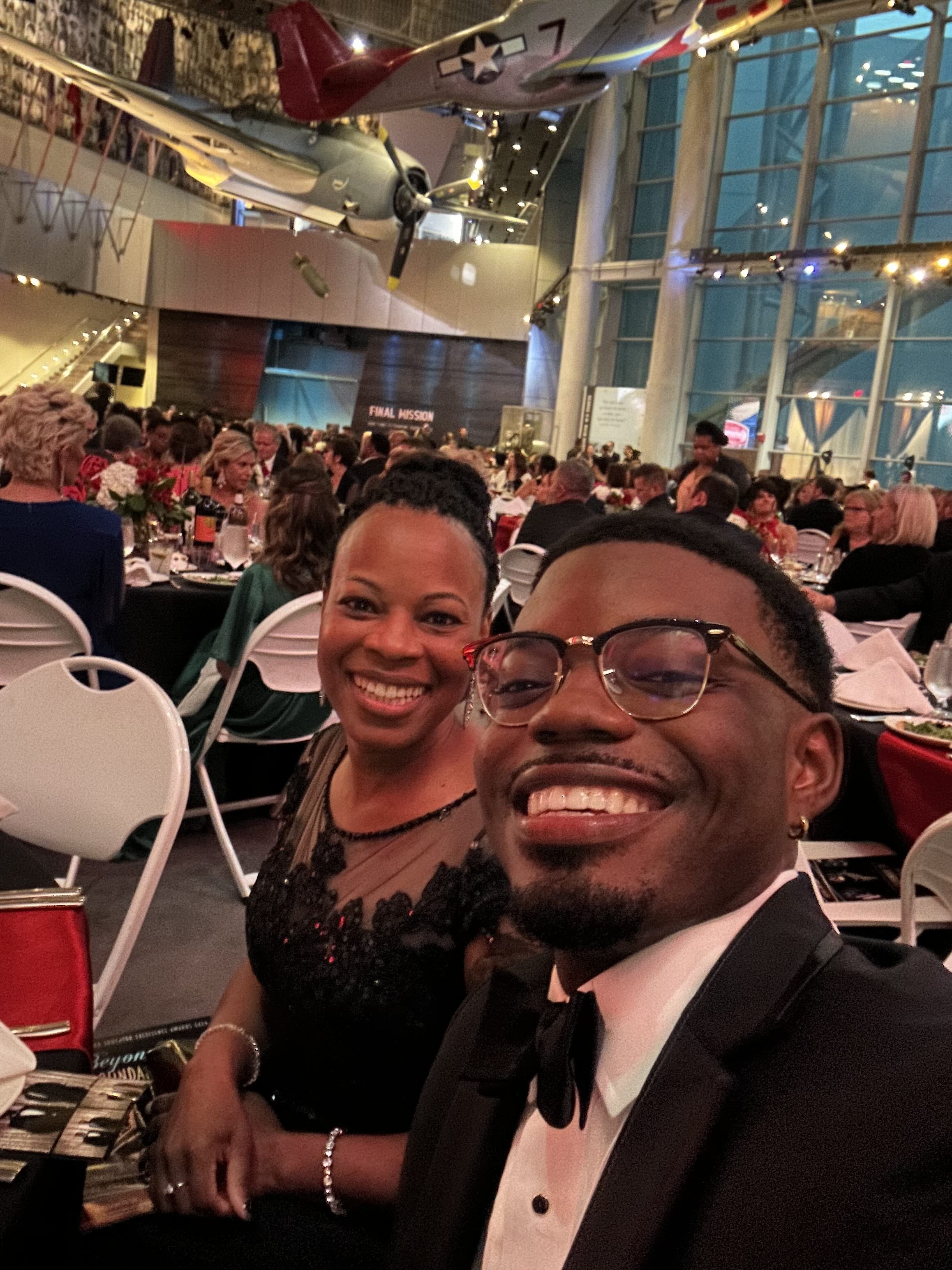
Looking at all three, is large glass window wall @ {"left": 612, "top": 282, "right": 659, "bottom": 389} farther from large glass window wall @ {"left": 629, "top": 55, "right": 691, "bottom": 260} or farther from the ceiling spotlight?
the ceiling spotlight

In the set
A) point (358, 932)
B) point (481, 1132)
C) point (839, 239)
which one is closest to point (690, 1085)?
point (481, 1132)

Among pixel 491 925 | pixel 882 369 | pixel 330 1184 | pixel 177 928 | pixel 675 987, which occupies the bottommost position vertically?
pixel 177 928

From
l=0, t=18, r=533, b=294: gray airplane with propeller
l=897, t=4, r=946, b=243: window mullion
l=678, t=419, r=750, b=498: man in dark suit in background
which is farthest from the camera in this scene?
l=0, t=18, r=533, b=294: gray airplane with propeller

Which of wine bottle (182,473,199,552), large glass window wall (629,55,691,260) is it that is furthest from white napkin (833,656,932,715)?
large glass window wall (629,55,691,260)

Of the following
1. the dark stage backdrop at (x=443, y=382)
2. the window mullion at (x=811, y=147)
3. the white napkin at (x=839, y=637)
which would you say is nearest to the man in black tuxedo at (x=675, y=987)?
the white napkin at (x=839, y=637)

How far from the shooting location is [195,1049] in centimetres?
142

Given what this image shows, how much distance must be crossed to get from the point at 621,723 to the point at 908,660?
274cm

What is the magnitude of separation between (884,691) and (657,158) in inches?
762

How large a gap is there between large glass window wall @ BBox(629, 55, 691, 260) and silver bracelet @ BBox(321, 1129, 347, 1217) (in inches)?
776

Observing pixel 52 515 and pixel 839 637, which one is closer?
pixel 52 515

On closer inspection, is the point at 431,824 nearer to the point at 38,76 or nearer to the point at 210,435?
the point at 210,435

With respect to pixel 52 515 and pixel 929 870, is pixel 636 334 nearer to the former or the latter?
pixel 52 515

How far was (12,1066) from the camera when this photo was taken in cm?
103

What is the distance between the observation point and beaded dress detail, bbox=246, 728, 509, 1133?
1.27 metres
